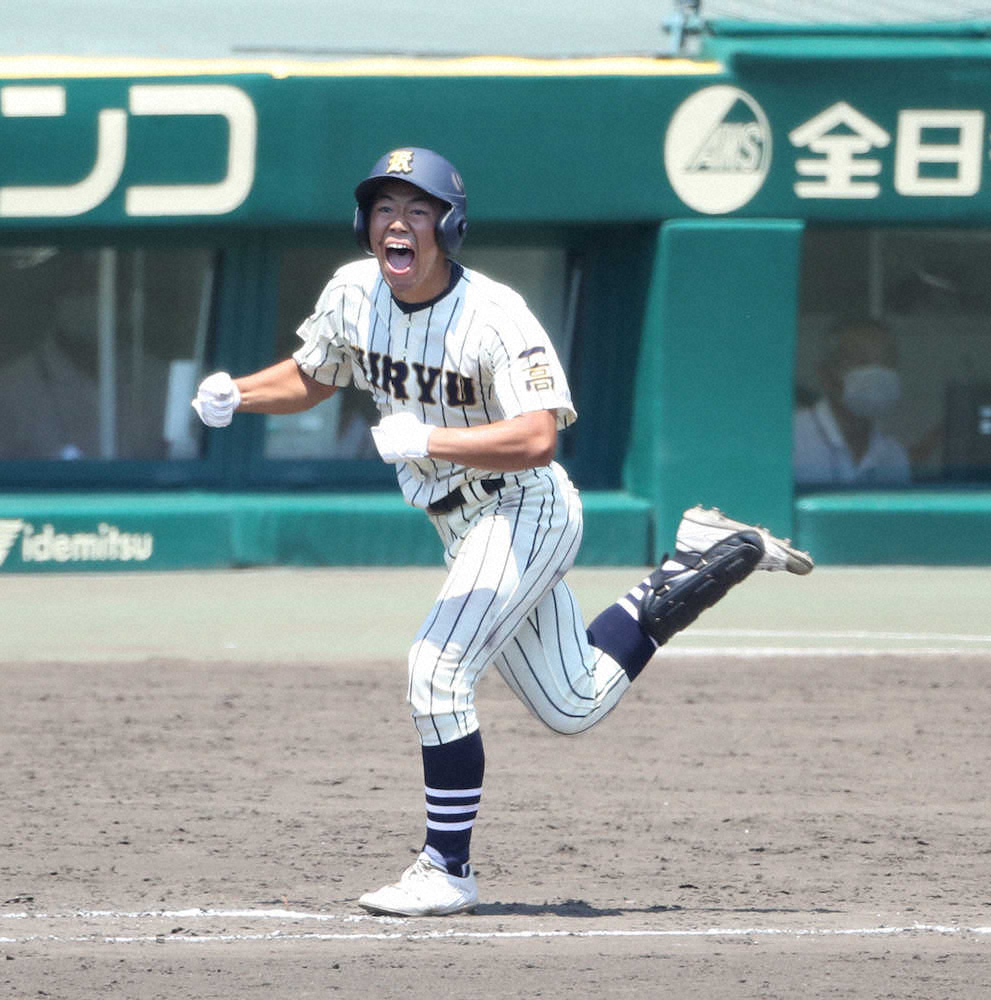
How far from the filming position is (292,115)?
10.4 metres

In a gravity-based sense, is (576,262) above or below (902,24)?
below

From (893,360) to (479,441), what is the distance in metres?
7.98

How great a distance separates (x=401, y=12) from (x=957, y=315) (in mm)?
4078

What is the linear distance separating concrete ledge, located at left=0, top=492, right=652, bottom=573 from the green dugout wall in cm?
1

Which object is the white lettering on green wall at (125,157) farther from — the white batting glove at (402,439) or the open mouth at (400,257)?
the white batting glove at (402,439)

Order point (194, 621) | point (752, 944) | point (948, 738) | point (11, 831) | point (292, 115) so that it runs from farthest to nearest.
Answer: point (292, 115), point (194, 621), point (948, 738), point (11, 831), point (752, 944)

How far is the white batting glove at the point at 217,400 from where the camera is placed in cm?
456

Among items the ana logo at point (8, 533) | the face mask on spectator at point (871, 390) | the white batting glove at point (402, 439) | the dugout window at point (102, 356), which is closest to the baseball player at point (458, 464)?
the white batting glove at point (402, 439)

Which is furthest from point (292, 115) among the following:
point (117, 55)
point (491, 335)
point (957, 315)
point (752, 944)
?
point (752, 944)

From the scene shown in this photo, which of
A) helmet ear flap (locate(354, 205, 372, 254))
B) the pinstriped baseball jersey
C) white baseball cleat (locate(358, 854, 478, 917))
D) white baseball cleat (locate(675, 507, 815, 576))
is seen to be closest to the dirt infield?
white baseball cleat (locate(358, 854, 478, 917))

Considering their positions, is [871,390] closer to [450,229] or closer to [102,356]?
[102,356]

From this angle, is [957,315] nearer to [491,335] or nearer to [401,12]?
[401,12]

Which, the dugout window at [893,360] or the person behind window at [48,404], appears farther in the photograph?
the dugout window at [893,360]

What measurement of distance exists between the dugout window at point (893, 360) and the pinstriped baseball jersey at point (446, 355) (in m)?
7.20
